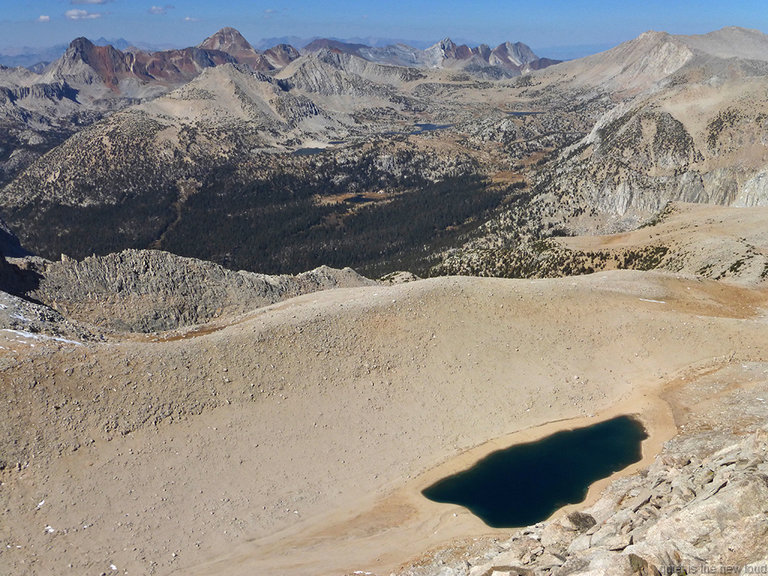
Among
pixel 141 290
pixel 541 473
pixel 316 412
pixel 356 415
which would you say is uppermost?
pixel 141 290

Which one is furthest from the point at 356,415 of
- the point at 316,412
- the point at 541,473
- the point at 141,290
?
the point at 141,290

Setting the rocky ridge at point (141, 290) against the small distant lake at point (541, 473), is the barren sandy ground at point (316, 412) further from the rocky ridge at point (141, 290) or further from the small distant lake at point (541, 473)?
the rocky ridge at point (141, 290)

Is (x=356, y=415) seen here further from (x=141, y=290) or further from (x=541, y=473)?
(x=141, y=290)

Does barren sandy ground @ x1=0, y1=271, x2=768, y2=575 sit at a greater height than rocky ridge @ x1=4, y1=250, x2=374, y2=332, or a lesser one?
lesser

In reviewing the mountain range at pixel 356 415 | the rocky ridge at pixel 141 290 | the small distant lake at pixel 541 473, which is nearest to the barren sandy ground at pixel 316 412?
the mountain range at pixel 356 415

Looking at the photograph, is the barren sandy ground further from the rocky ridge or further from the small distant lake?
the rocky ridge

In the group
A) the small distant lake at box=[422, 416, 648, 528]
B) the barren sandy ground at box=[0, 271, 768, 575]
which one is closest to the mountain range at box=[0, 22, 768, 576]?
the barren sandy ground at box=[0, 271, 768, 575]

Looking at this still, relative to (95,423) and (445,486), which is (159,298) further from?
(445,486)
